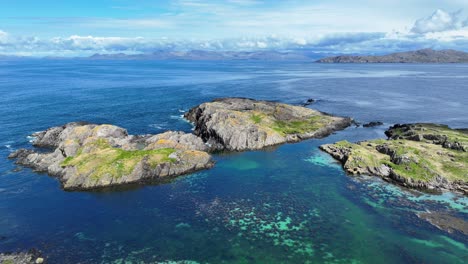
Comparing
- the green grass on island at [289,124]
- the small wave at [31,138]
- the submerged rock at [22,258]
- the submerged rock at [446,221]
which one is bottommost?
the submerged rock at [22,258]

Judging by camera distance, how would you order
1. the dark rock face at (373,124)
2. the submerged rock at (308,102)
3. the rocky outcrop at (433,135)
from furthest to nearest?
the submerged rock at (308,102) → the dark rock face at (373,124) → the rocky outcrop at (433,135)

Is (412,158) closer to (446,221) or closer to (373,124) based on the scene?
(446,221)

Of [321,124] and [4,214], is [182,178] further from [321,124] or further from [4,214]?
[321,124]

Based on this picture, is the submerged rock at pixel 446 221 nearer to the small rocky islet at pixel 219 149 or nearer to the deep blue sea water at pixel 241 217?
the deep blue sea water at pixel 241 217

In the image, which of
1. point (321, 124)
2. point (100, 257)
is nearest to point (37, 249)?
point (100, 257)

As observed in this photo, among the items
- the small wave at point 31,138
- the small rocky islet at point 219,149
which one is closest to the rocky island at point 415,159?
the small rocky islet at point 219,149

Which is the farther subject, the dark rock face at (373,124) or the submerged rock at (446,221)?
the dark rock face at (373,124)

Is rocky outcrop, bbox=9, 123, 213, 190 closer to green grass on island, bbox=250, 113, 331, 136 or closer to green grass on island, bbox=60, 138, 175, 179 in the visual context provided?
green grass on island, bbox=60, 138, 175, 179
